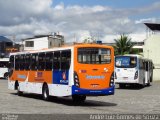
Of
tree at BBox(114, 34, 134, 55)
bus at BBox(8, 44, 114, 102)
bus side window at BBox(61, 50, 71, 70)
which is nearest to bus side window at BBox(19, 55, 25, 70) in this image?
bus at BBox(8, 44, 114, 102)

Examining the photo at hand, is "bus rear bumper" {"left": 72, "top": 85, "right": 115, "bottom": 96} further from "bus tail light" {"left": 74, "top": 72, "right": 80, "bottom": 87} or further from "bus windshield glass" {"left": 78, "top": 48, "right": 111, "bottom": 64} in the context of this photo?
"bus windshield glass" {"left": 78, "top": 48, "right": 111, "bottom": 64}

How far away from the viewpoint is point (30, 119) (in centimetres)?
1502

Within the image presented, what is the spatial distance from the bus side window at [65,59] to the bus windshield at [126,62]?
58.2 ft

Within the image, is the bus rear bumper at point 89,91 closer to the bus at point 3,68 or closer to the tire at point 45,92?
the tire at point 45,92

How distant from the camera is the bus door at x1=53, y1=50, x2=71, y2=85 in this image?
21.7m

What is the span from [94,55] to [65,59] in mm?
1395

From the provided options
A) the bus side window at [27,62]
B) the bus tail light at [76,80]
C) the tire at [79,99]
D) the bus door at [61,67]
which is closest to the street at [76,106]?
the tire at [79,99]

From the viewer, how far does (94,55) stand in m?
21.8

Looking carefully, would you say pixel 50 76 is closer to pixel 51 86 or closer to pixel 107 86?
pixel 51 86

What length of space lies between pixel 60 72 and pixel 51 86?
1448 millimetres

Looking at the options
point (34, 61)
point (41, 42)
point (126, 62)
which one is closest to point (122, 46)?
point (41, 42)

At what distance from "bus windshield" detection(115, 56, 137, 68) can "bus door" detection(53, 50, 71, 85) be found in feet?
55.5

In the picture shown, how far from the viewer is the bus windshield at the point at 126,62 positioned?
3938cm

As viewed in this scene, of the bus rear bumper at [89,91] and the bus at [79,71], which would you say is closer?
the bus rear bumper at [89,91]
